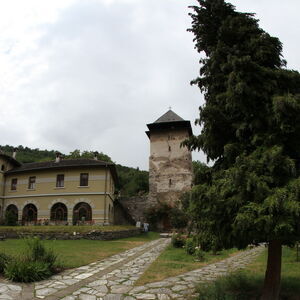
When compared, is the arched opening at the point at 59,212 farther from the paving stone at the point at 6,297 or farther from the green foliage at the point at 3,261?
the paving stone at the point at 6,297

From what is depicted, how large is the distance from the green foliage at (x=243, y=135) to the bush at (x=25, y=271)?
4121mm

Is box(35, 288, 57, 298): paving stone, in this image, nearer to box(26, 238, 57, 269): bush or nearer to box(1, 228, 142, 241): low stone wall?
box(26, 238, 57, 269): bush

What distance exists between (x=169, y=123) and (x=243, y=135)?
1224 inches

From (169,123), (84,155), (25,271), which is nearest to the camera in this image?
(25,271)

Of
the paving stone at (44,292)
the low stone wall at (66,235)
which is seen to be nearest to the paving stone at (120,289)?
the paving stone at (44,292)

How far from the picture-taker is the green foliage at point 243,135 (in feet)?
16.4

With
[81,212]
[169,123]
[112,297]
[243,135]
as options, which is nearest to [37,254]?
[112,297]

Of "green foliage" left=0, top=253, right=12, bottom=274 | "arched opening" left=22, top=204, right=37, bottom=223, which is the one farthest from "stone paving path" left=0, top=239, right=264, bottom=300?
"arched opening" left=22, top=204, right=37, bottom=223

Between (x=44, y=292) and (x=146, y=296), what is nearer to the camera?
(x=146, y=296)

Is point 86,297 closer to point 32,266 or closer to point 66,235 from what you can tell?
point 32,266

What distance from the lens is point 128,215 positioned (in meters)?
37.4

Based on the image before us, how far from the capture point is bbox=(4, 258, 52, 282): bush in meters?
7.32

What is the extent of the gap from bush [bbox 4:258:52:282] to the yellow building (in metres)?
20.5

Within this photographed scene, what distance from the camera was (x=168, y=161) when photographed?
36.9 meters
